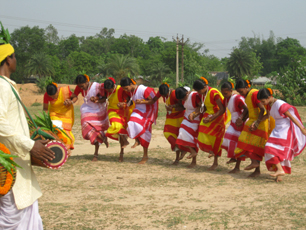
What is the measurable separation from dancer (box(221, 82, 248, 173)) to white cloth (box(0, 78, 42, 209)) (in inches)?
188

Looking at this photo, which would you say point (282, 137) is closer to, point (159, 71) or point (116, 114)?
point (116, 114)

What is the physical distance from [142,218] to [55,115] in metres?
4.65

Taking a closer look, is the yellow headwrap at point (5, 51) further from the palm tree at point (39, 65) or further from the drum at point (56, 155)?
the palm tree at point (39, 65)

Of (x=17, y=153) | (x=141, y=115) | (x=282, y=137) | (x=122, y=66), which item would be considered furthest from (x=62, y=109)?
(x=122, y=66)

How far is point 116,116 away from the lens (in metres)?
8.32

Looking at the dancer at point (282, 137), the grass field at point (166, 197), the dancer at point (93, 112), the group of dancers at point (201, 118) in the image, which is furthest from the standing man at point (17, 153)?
the dancer at point (93, 112)

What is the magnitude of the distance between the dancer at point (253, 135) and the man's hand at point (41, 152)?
4476 millimetres

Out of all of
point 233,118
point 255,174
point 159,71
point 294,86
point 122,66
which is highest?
point 159,71

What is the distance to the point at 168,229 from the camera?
4.09m

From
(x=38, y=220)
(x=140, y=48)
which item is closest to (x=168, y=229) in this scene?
(x=38, y=220)

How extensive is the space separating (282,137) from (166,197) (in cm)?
235

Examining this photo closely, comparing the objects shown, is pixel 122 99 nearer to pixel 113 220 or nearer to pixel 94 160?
pixel 94 160

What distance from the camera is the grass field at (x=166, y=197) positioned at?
4.30 meters

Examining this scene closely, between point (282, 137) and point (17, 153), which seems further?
point (282, 137)
